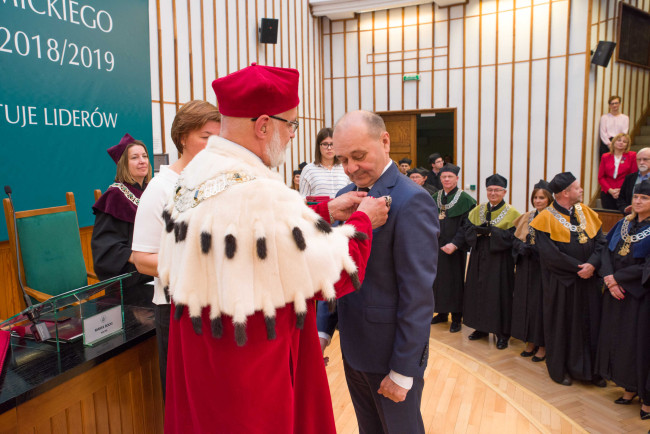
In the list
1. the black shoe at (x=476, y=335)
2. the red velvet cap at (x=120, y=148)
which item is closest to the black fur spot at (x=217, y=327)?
the red velvet cap at (x=120, y=148)

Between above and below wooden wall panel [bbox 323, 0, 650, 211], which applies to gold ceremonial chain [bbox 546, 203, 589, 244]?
below

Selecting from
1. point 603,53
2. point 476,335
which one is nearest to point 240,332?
point 476,335

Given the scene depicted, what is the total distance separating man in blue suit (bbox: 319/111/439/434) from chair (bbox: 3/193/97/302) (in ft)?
7.41

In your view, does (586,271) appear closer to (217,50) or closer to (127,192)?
(127,192)

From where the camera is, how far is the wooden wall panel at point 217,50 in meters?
5.87

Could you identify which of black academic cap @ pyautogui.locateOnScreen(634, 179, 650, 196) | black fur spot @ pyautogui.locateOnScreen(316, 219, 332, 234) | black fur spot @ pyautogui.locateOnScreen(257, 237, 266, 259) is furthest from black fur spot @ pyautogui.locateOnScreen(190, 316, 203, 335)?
black academic cap @ pyautogui.locateOnScreen(634, 179, 650, 196)

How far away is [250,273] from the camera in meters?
1.01

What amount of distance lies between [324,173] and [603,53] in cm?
649

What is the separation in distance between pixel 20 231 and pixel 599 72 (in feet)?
29.7

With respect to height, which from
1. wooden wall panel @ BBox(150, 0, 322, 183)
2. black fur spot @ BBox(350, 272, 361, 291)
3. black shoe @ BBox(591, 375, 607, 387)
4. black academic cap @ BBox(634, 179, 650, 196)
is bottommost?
black shoe @ BBox(591, 375, 607, 387)

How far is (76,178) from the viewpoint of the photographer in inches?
168

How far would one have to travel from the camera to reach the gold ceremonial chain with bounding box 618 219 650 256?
3.34 metres

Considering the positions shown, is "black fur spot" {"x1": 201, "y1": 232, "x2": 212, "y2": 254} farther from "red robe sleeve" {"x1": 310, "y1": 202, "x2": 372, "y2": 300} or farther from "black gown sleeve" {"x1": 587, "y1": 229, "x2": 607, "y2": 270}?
"black gown sleeve" {"x1": 587, "y1": 229, "x2": 607, "y2": 270}

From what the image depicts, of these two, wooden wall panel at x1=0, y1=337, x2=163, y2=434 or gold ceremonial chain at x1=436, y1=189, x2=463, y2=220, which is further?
gold ceremonial chain at x1=436, y1=189, x2=463, y2=220
